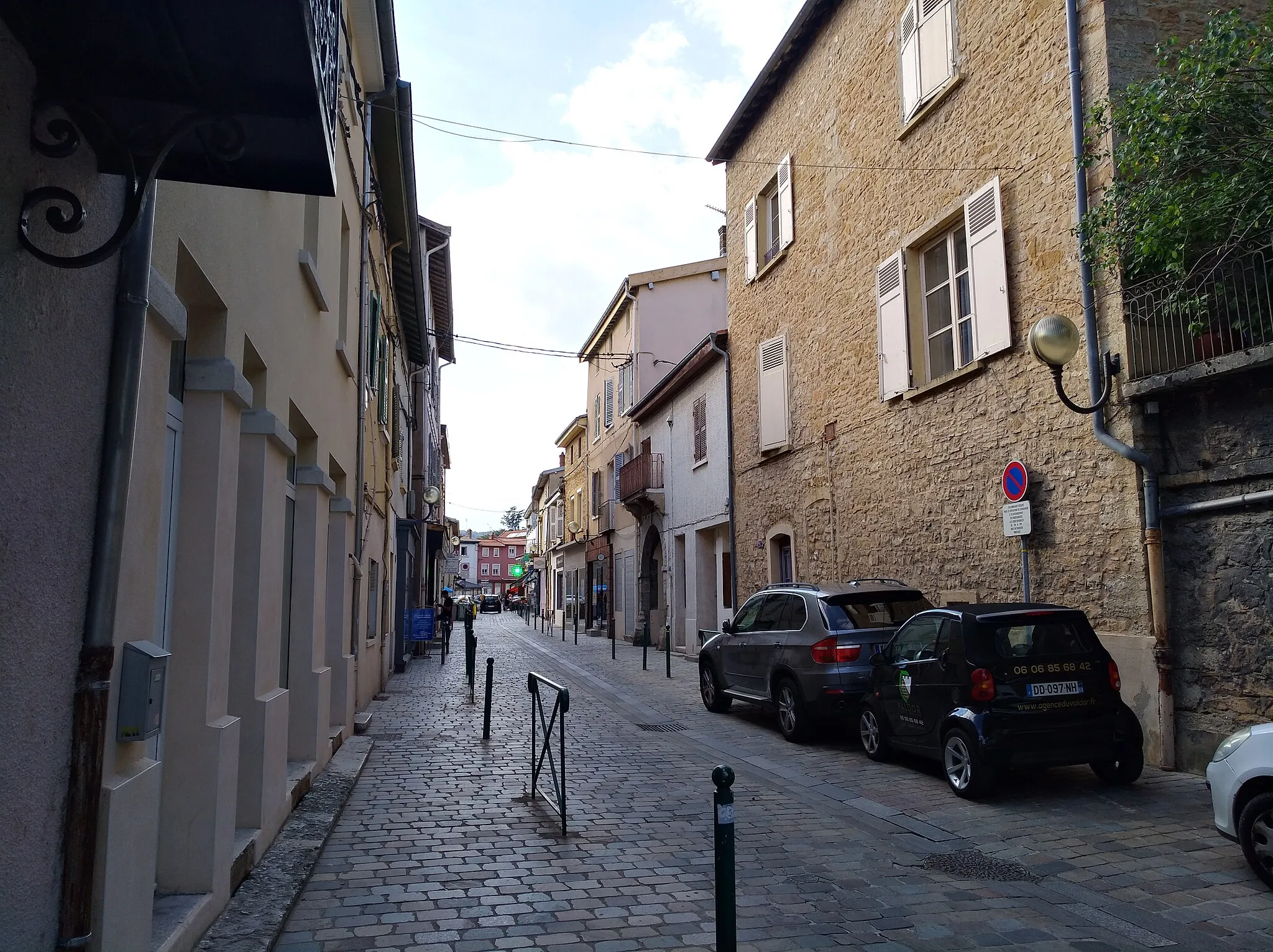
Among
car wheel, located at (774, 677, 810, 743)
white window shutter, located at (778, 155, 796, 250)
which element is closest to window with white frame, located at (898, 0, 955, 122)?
white window shutter, located at (778, 155, 796, 250)

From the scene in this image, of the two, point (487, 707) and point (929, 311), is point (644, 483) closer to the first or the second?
point (929, 311)

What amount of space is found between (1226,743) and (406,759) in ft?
22.9

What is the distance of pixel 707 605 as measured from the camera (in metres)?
22.3

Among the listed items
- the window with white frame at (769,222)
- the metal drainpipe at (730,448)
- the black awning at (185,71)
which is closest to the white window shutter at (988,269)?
the window with white frame at (769,222)

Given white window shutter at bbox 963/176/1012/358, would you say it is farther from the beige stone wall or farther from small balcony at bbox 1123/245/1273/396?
small balcony at bbox 1123/245/1273/396

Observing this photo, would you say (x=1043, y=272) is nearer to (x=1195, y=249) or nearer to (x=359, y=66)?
(x=1195, y=249)

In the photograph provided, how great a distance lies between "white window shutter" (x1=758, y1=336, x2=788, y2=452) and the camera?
1709cm

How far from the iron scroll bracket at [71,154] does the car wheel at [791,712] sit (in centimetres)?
862

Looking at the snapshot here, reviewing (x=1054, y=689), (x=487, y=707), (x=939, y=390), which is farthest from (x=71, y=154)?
(x=939, y=390)

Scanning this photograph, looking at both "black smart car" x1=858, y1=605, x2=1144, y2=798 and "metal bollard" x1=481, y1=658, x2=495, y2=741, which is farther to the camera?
"metal bollard" x1=481, y1=658, x2=495, y2=741

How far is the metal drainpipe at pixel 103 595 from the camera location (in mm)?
3082

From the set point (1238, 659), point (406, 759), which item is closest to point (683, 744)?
point (406, 759)

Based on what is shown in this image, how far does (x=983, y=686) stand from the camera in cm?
749

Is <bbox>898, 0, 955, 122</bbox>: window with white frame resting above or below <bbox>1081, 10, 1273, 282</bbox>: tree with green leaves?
above
